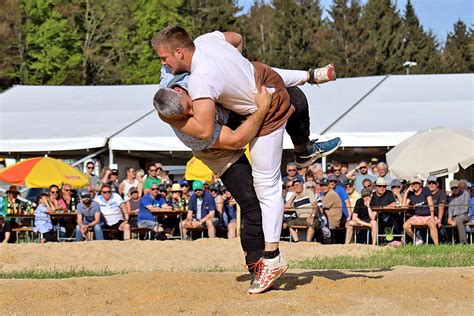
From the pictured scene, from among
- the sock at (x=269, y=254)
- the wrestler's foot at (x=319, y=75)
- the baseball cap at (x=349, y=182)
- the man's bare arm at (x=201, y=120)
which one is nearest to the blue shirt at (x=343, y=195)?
the baseball cap at (x=349, y=182)

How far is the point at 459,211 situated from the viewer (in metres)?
15.2

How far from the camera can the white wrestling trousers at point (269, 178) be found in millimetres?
6613

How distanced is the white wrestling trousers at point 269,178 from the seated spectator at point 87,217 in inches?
410

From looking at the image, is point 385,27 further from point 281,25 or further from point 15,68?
point 15,68

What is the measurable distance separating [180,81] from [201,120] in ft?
1.51

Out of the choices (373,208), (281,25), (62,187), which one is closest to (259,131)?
(373,208)

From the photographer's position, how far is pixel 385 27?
192ft

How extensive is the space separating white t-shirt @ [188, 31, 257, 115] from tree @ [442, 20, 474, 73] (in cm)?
5248

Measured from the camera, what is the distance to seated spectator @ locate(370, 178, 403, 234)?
15.5 metres

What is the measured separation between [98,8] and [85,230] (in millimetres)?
35050

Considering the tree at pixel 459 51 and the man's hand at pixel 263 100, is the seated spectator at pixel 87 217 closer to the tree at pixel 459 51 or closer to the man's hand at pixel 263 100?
the man's hand at pixel 263 100

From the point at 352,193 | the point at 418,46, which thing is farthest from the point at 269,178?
the point at 418,46

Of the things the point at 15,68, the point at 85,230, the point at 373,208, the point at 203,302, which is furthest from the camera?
the point at 15,68

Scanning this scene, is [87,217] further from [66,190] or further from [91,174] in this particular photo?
[91,174]
